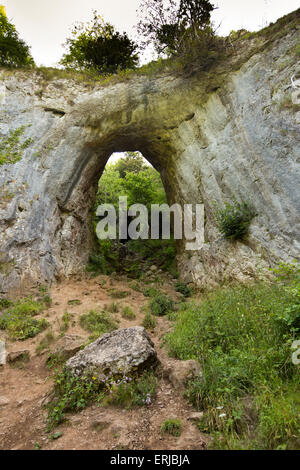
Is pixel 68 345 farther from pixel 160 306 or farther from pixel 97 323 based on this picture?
pixel 160 306

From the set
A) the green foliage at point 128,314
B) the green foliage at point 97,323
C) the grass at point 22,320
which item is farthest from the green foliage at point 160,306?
the grass at point 22,320

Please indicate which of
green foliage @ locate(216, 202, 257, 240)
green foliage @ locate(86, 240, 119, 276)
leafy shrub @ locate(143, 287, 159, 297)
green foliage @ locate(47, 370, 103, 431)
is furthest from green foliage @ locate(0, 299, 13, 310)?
green foliage @ locate(216, 202, 257, 240)

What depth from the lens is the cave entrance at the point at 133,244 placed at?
12.7 m

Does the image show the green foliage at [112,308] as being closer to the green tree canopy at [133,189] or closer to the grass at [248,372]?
the grass at [248,372]

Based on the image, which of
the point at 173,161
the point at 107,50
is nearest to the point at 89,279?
the point at 173,161

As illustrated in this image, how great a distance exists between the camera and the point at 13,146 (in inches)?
391

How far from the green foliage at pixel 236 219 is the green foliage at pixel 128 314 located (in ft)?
13.5

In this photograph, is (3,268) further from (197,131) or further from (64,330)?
(197,131)

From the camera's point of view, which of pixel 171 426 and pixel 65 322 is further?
pixel 65 322

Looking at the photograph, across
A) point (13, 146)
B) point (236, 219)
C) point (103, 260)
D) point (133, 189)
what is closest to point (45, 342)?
point (236, 219)

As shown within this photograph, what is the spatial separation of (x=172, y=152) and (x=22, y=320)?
374 inches

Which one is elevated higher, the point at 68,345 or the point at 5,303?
the point at 5,303

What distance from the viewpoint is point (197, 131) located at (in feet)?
34.8

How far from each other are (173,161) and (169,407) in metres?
10.6
